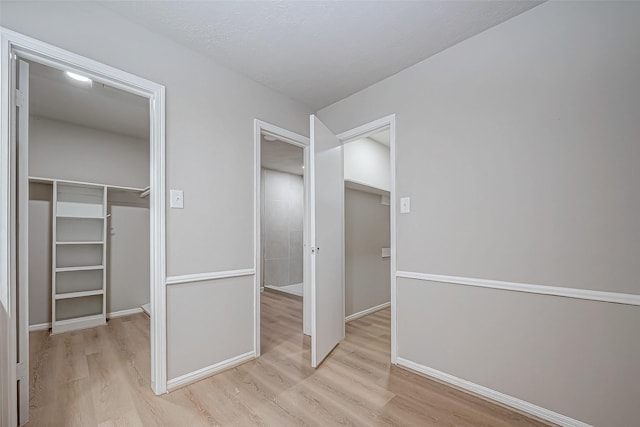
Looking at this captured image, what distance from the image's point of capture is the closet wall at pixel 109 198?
9.71ft

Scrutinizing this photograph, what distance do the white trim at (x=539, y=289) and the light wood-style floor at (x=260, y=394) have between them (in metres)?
0.75

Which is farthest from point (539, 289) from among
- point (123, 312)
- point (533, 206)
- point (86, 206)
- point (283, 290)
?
point (86, 206)

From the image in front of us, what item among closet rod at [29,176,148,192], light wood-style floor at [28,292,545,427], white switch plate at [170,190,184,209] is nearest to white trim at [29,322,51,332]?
light wood-style floor at [28,292,545,427]

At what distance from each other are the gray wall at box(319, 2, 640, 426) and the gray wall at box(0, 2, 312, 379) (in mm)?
1413

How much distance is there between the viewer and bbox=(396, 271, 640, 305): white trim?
133 centimetres

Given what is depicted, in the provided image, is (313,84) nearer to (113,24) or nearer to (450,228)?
(113,24)

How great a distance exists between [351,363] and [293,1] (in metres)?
2.66

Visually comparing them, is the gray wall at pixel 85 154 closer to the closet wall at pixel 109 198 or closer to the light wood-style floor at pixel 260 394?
the closet wall at pixel 109 198

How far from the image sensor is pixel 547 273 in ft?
5.08

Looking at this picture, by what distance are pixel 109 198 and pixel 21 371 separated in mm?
2624

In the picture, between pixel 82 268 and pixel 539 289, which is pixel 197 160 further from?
pixel 539 289

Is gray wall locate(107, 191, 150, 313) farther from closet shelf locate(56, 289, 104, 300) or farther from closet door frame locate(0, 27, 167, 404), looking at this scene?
closet door frame locate(0, 27, 167, 404)

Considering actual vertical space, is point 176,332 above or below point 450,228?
below

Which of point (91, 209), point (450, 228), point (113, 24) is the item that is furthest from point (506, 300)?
point (91, 209)
